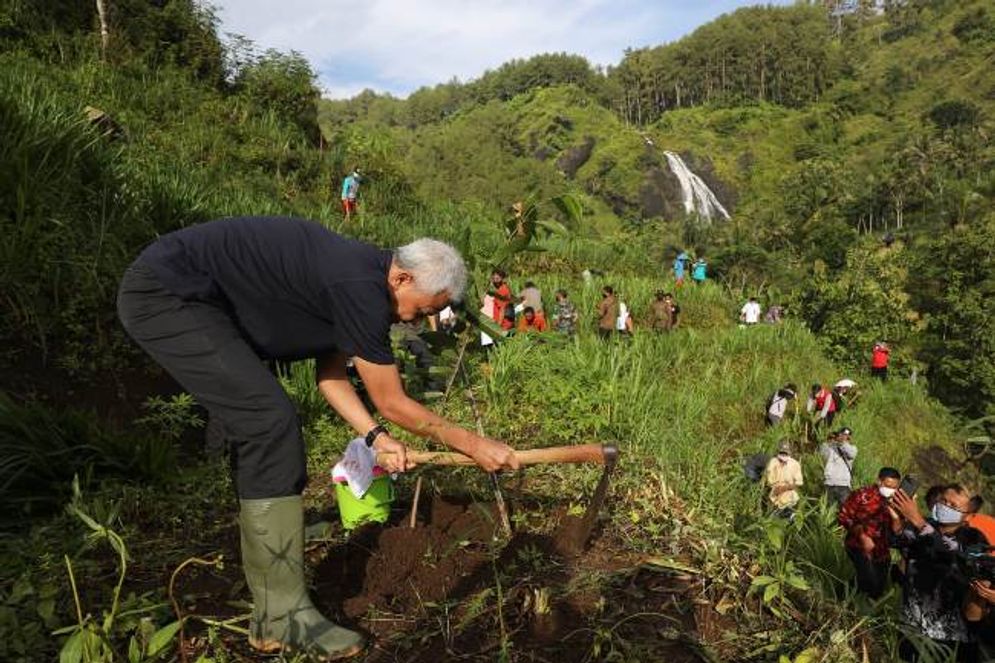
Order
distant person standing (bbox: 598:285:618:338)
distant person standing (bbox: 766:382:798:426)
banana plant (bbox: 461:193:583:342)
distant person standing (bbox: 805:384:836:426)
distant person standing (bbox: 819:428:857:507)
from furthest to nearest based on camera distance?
distant person standing (bbox: 598:285:618:338)
distant person standing (bbox: 805:384:836:426)
distant person standing (bbox: 766:382:798:426)
distant person standing (bbox: 819:428:857:507)
banana plant (bbox: 461:193:583:342)

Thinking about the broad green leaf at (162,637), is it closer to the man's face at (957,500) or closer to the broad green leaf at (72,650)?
the broad green leaf at (72,650)

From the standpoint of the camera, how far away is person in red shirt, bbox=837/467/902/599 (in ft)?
11.0

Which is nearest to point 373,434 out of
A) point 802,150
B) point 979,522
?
point 979,522

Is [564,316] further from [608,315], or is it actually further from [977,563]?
[977,563]

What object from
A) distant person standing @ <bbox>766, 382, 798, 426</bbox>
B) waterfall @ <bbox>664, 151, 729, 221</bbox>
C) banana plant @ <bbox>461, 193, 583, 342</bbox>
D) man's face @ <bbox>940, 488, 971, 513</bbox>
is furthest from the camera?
waterfall @ <bbox>664, 151, 729, 221</bbox>

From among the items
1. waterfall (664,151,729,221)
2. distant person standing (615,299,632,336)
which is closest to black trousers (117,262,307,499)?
distant person standing (615,299,632,336)

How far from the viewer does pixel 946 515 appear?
3.33 metres

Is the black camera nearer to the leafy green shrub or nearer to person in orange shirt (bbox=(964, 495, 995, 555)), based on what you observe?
person in orange shirt (bbox=(964, 495, 995, 555))

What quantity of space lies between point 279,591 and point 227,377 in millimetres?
611

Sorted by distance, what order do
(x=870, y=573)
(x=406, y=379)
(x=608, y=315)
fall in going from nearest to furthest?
(x=870, y=573), (x=406, y=379), (x=608, y=315)

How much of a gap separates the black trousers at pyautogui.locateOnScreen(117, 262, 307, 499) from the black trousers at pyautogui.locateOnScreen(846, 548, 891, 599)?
9.89ft

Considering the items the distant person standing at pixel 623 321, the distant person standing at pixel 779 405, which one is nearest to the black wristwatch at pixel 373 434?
the distant person standing at pixel 779 405

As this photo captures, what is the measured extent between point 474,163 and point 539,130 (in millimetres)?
28725

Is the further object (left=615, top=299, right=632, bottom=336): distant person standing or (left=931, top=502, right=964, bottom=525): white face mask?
(left=615, top=299, right=632, bottom=336): distant person standing
